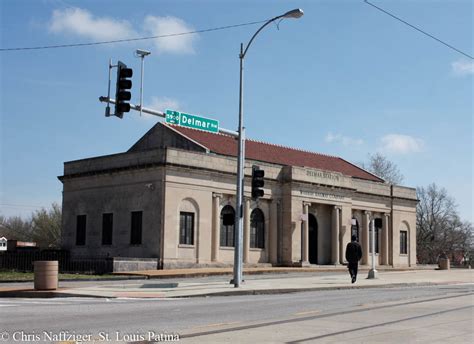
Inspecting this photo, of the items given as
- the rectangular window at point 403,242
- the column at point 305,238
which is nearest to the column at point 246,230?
the column at point 305,238

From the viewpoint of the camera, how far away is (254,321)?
13.7 meters

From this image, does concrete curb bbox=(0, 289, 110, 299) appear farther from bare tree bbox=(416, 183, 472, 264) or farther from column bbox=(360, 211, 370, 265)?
bare tree bbox=(416, 183, 472, 264)

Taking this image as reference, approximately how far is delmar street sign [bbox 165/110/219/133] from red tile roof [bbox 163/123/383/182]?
1928cm

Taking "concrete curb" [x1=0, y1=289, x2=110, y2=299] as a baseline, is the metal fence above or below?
above

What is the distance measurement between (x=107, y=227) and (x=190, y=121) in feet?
66.6

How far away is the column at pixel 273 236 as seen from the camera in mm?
45438

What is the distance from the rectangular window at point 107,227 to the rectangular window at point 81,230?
2129mm

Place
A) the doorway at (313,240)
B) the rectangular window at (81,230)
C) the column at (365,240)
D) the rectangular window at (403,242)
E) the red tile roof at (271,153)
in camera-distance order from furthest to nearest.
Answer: the rectangular window at (403,242), the column at (365,240), the doorway at (313,240), the red tile roof at (271,153), the rectangular window at (81,230)

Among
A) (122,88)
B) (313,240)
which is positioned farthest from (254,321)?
(313,240)

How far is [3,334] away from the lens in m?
11.5

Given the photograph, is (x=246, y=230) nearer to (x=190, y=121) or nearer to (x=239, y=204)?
(x=239, y=204)

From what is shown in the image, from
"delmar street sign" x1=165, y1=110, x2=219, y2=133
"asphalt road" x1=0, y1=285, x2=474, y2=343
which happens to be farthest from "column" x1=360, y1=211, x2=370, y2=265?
"asphalt road" x1=0, y1=285, x2=474, y2=343

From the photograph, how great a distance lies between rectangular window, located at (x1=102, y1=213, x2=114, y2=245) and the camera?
42.4 meters

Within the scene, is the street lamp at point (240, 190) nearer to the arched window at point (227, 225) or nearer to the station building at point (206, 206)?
the station building at point (206, 206)
